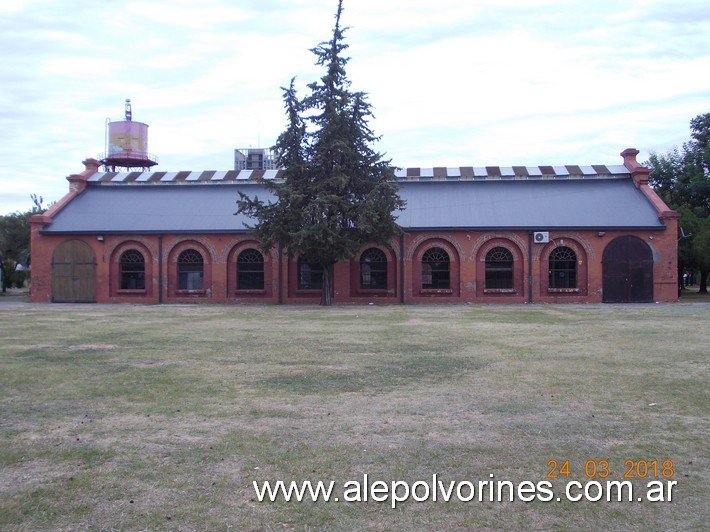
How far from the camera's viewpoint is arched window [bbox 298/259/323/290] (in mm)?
33500

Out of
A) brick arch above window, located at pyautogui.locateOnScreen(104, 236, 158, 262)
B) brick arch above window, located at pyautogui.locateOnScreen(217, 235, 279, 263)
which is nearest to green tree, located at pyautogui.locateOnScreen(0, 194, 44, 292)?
brick arch above window, located at pyautogui.locateOnScreen(104, 236, 158, 262)

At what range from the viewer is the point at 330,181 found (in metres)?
27.6

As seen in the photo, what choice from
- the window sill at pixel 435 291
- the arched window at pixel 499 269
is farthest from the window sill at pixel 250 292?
the arched window at pixel 499 269

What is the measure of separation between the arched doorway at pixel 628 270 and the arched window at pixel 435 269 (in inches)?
303

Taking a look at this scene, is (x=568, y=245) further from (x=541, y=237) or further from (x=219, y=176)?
(x=219, y=176)

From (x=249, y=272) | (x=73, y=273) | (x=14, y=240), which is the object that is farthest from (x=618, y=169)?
(x=14, y=240)

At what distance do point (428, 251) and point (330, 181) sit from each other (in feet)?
24.8

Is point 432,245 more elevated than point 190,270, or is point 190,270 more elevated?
point 432,245

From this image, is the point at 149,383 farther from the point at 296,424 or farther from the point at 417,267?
the point at 417,267

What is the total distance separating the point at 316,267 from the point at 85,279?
482 inches

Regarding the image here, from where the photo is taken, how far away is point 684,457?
19.3 feet

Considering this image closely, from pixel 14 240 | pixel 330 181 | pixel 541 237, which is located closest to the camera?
pixel 330 181

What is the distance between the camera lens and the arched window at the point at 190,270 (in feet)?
111

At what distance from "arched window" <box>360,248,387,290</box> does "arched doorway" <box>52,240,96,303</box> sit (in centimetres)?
1417
